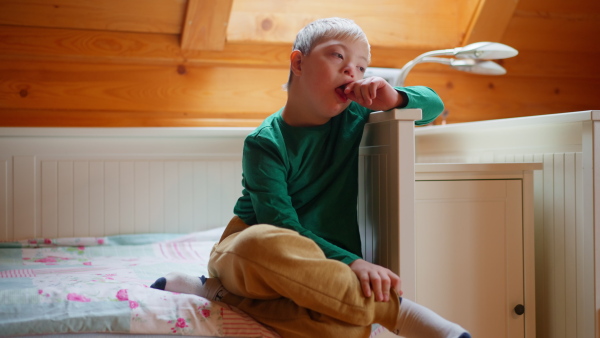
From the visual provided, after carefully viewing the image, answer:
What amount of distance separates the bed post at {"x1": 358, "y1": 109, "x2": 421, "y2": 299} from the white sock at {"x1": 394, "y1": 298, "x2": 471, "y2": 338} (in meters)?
0.14

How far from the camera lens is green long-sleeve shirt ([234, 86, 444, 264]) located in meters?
1.21

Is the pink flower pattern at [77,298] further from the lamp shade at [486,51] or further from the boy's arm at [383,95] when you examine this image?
the lamp shade at [486,51]

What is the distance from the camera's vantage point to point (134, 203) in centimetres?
210

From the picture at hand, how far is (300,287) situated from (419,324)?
0.20 m

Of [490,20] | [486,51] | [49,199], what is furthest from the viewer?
[490,20]

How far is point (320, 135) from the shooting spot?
4.27 feet

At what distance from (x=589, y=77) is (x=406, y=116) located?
5.74 ft

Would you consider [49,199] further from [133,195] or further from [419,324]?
[419,324]

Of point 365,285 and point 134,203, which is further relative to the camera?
point 134,203

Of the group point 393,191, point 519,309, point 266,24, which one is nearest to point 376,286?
point 393,191

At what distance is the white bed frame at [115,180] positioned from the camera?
2010 millimetres

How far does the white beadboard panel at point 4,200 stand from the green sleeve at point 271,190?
108cm

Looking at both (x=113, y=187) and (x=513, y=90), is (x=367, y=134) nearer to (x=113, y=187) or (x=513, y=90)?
(x=113, y=187)

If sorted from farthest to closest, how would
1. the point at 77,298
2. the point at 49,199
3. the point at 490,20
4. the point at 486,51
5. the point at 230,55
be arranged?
the point at 490,20
the point at 230,55
the point at 49,199
the point at 486,51
the point at 77,298
